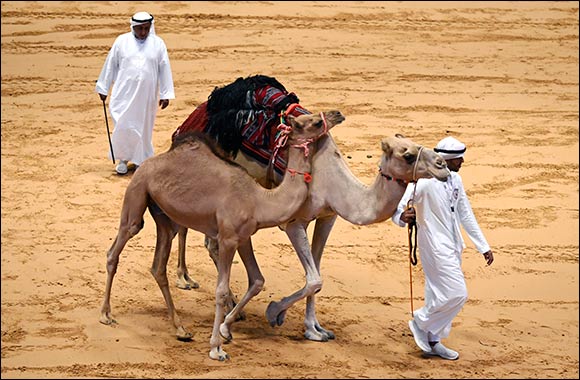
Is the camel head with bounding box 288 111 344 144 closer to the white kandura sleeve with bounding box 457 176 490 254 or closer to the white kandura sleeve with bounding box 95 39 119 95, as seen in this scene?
the white kandura sleeve with bounding box 457 176 490 254

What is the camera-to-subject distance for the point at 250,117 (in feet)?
33.8

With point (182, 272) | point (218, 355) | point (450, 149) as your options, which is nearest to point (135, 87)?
point (182, 272)

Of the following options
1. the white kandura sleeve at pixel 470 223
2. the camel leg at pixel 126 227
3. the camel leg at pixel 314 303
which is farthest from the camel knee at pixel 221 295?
the white kandura sleeve at pixel 470 223

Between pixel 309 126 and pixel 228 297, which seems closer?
pixel 309 126

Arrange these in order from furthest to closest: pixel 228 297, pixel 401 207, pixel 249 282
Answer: pixel 228 297 → pixel 249 282 → pixel 401 207

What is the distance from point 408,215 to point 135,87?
19.4 feet

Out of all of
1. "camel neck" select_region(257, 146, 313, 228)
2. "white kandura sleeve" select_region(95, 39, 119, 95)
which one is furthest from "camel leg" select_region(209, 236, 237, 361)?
"white kandura sleeve" select_region(95, 39, 119, 95)

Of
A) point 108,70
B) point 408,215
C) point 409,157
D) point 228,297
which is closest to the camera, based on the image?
point 409,157

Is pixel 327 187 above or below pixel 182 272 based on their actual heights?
above

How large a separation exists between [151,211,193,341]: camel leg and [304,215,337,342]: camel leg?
3.27 feet

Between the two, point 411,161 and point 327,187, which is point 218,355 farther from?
point 411,161

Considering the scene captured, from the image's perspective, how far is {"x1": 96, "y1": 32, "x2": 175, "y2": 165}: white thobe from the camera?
1438 centimetres

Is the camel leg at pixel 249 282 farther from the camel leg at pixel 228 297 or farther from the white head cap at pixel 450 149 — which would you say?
the white head cap at pixel 450 149

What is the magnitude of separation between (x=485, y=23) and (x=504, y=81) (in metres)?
3.29
